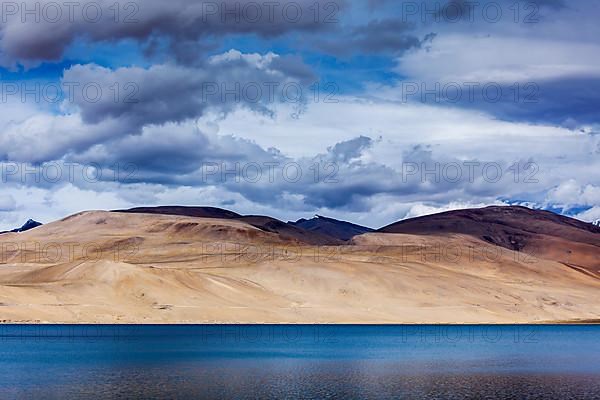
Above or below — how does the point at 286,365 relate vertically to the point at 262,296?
below

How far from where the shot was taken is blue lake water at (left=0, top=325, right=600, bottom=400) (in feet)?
191

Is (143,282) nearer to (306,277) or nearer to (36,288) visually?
(36,288)

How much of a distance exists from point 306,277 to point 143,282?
139 ft

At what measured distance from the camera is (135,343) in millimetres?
100125

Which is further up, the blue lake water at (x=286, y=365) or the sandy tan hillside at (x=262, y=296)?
the sandy tan hillside at (x=262, y=296)

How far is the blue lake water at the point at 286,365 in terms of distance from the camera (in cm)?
5809

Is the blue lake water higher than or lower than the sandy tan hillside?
lower

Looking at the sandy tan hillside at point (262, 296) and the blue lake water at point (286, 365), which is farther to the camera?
the sandy tan hillside at point (262, 296)

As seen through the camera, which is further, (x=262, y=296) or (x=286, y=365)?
(x=262, y=296)

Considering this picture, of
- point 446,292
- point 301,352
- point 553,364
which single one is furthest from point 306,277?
point 553,364

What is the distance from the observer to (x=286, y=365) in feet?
251

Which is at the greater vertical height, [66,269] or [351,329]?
[66,269]

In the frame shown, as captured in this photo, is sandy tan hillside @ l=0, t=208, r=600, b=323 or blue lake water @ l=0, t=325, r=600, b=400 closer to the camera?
blue lake water @ l=0, t=325, r=600, b=400

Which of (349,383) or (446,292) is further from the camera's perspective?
(446,292)
